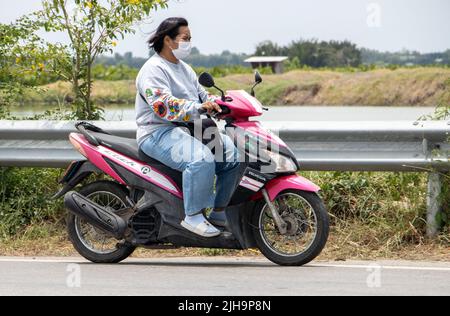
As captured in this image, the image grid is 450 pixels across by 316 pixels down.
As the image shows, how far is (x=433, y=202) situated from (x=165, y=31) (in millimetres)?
2506

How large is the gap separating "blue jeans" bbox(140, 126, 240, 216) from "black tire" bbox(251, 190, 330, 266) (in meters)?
0.24

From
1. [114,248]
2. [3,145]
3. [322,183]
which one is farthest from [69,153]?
[322,183]

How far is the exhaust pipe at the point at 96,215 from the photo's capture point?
7.93m

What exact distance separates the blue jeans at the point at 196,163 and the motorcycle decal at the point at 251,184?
61 millimetres

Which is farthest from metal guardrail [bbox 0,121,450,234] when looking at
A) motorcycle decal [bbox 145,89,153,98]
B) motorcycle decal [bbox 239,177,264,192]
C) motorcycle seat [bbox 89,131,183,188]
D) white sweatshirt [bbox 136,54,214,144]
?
motorcycle decal [bbox 145,89,153,98]

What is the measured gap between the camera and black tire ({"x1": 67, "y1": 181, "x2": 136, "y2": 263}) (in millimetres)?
8055

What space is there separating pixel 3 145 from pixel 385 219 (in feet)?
10.4

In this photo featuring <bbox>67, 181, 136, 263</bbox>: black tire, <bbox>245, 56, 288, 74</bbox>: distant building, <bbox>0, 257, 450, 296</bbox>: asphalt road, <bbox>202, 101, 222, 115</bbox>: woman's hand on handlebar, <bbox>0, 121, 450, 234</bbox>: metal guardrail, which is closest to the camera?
<bbox>0, 257, 450, 296</bbox>: asphalt road

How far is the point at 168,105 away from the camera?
764 cm

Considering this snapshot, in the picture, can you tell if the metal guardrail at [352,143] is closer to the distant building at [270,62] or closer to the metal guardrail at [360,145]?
the metal guardrail at [360,145]

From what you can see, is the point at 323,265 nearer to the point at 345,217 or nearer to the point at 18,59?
the point at 345,217

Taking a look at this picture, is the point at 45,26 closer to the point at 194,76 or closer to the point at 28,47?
the point at 28,47

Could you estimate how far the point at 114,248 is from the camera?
809 centimetres

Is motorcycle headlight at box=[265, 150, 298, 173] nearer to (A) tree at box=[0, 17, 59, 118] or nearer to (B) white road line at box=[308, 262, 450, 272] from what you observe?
(B) white road line at box=[308, 262, 450, 272]
